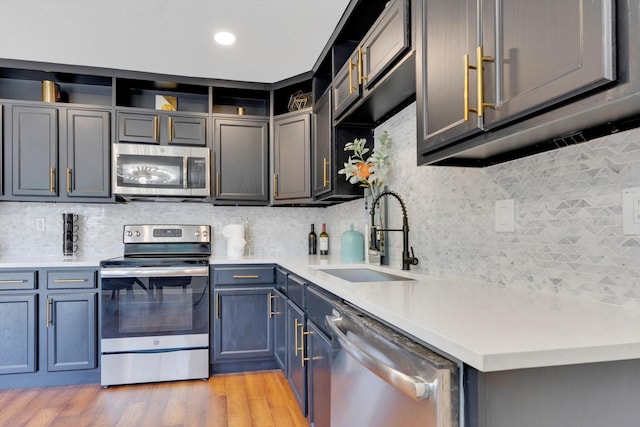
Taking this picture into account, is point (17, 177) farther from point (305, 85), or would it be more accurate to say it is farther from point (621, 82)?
point (621, 82)

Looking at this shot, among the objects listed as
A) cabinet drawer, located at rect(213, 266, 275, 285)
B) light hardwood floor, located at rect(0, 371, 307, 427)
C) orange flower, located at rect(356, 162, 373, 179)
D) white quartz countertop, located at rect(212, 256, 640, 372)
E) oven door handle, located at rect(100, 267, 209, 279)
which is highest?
orange flower, located at rect(356, 162, 373, 179)

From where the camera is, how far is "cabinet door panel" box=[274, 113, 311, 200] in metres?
3.10

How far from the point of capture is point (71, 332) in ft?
8.83

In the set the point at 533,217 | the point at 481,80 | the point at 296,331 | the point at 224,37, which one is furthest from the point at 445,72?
the point at 224,37

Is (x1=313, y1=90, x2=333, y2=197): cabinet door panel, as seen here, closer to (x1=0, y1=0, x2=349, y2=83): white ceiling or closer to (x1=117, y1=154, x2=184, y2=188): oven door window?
(x1=0, y1=0, x2=349, y2=83): white ceiling

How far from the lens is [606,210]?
41.1 inches

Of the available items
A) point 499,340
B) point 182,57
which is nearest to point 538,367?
point 499,340

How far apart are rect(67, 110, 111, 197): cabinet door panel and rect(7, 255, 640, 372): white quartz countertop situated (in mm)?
2411

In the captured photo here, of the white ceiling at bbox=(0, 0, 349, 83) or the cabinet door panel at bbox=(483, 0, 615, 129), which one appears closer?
the cabinet door panel at bbox=(483, 0, 615, 129)

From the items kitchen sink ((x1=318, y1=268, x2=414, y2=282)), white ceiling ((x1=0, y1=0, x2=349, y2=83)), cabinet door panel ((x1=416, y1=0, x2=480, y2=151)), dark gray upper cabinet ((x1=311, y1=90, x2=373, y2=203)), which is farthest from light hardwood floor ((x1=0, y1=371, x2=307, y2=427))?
white ceiling ((x1=0, y1=0, x2=349, y2=83))

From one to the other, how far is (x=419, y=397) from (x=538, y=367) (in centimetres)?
23

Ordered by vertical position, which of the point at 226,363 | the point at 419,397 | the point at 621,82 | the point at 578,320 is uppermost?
the point at 621,82

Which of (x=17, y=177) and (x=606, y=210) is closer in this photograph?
(x=606, y=210)

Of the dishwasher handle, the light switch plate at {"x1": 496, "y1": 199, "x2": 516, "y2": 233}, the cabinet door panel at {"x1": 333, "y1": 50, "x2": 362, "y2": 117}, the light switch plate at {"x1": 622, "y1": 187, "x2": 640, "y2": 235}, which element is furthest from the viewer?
the cabinet door panel at {"x1": 333, "y1": 50, "x2": 362, "y2": 117}
